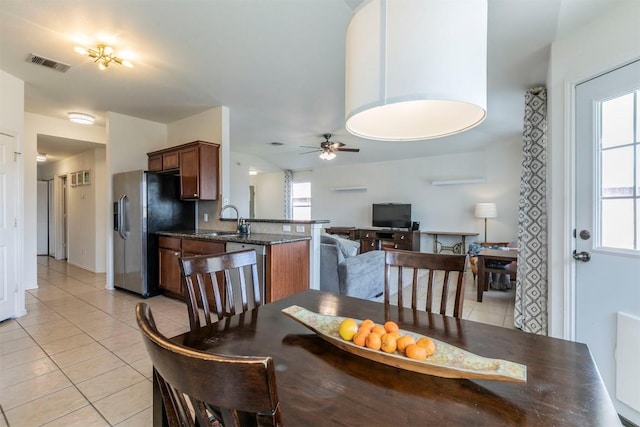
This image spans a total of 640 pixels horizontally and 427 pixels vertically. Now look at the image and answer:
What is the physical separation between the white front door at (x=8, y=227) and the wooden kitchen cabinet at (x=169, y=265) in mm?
1445

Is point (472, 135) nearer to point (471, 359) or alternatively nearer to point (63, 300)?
point (471, 359)

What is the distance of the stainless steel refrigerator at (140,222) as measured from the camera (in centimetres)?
400

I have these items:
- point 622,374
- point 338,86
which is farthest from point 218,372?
point 338,86

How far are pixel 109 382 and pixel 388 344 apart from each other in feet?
7.05

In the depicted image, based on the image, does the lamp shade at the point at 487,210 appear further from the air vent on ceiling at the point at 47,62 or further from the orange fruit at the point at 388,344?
the air vent on ceiling at the point at 47,62

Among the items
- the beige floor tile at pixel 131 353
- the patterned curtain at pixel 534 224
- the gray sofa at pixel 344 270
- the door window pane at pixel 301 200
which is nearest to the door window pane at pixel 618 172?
the patterned curtain at pixel 534 224

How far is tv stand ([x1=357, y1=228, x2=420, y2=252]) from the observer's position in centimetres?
669

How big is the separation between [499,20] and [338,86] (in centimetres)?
175

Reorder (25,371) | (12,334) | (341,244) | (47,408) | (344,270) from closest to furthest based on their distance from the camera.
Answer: (47,408), (25,371), (12,334), (344,270), (341,244)

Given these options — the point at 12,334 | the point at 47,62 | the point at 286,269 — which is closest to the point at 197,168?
the point at 47,62

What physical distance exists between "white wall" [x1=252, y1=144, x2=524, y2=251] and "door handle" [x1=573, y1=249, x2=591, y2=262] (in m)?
4.30

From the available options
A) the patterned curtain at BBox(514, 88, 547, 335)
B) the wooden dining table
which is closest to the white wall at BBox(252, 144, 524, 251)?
the patterned curtain at BBox(514, 88, 547, 335)

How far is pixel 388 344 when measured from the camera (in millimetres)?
958

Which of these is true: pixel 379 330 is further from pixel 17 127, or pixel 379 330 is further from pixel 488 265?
pixel 17 127
